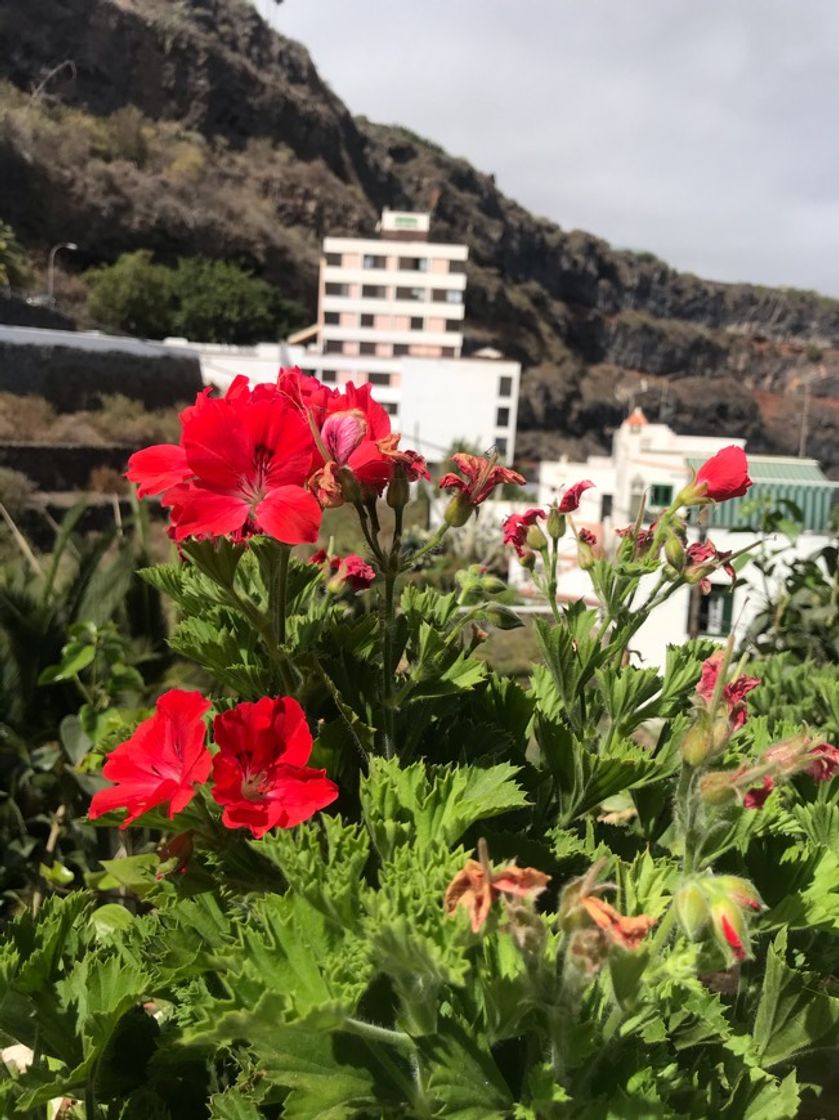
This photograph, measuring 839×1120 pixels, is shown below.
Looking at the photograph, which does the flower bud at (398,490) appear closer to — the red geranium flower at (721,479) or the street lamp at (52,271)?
the red geranium flower at (721,479)

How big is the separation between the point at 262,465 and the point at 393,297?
1587 inches

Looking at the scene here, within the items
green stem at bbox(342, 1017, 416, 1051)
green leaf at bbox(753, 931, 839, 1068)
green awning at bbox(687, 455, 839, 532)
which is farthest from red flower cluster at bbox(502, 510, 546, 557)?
green awning at bbox(687, 455, 839, 532)

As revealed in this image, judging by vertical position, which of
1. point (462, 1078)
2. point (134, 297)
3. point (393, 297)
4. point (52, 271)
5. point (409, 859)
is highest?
point (393, 297)

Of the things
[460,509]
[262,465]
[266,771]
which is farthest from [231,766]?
[460,509]

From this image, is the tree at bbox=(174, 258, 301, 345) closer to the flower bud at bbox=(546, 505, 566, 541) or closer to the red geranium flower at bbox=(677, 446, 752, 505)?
the flower bud at bbox=(546, 505, 566, 541)

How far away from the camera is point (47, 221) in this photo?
36.9 metres

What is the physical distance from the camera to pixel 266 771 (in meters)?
0.87

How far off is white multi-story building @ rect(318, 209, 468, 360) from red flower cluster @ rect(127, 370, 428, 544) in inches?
1524

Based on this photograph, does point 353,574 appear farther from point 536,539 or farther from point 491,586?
point 536,539

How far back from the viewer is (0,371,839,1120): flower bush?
0.70m

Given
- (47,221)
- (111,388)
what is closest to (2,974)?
(111,388)

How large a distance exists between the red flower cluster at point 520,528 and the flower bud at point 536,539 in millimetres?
10

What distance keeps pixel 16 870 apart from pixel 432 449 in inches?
1082

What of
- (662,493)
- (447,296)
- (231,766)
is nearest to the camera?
(231,766)
